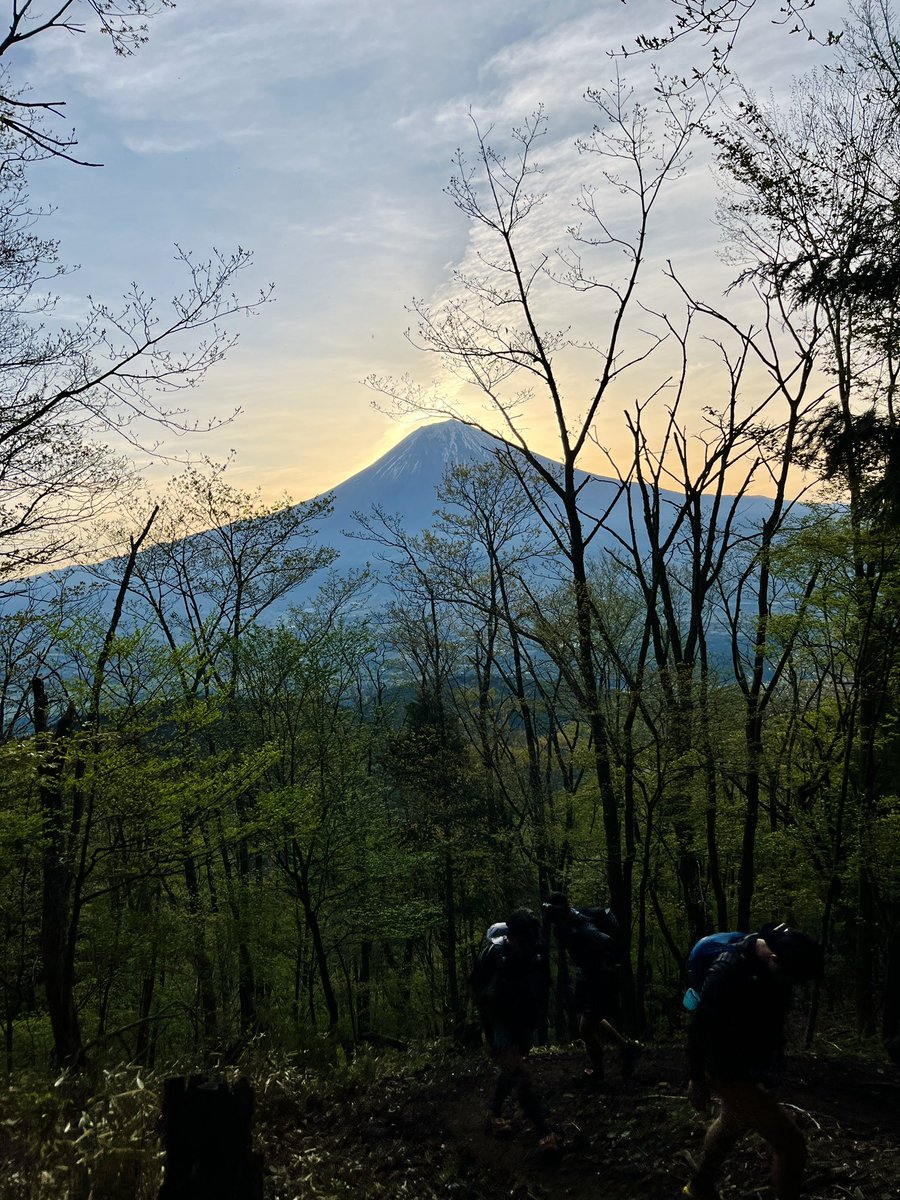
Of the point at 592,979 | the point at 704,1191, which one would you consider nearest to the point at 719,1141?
the point at 704,1191

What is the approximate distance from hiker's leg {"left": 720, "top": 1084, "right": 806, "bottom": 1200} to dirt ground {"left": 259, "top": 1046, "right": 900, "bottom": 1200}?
2.20 feet

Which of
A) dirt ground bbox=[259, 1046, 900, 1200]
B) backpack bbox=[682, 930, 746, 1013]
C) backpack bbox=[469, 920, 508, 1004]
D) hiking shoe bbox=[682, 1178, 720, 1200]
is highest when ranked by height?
backpack bbox=[682, 930, 746, 1013]

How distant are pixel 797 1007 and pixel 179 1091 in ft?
52.3

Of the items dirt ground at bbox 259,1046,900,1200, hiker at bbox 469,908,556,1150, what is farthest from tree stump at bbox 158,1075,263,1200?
hiker at bbox 469,908,556,1150

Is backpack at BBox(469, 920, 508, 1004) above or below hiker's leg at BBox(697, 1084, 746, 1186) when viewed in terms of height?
above

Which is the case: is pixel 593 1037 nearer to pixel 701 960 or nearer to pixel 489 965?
pixel 489 965

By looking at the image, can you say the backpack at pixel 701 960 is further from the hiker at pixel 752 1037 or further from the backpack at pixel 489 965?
the backpack at pixel 489 965

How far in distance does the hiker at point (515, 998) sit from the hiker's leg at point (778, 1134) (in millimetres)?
1900

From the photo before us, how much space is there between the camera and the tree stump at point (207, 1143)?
370 centimetres

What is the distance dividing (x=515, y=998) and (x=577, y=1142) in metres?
1.06

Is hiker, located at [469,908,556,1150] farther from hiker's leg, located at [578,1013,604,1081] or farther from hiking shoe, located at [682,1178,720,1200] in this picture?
hiking shoe, located at [682,1178,720,1200]

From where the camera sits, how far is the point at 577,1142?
5270mm

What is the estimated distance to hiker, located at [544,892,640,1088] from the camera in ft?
20.0

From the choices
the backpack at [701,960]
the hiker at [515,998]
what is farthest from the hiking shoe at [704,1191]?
the hiker at [515,998]
